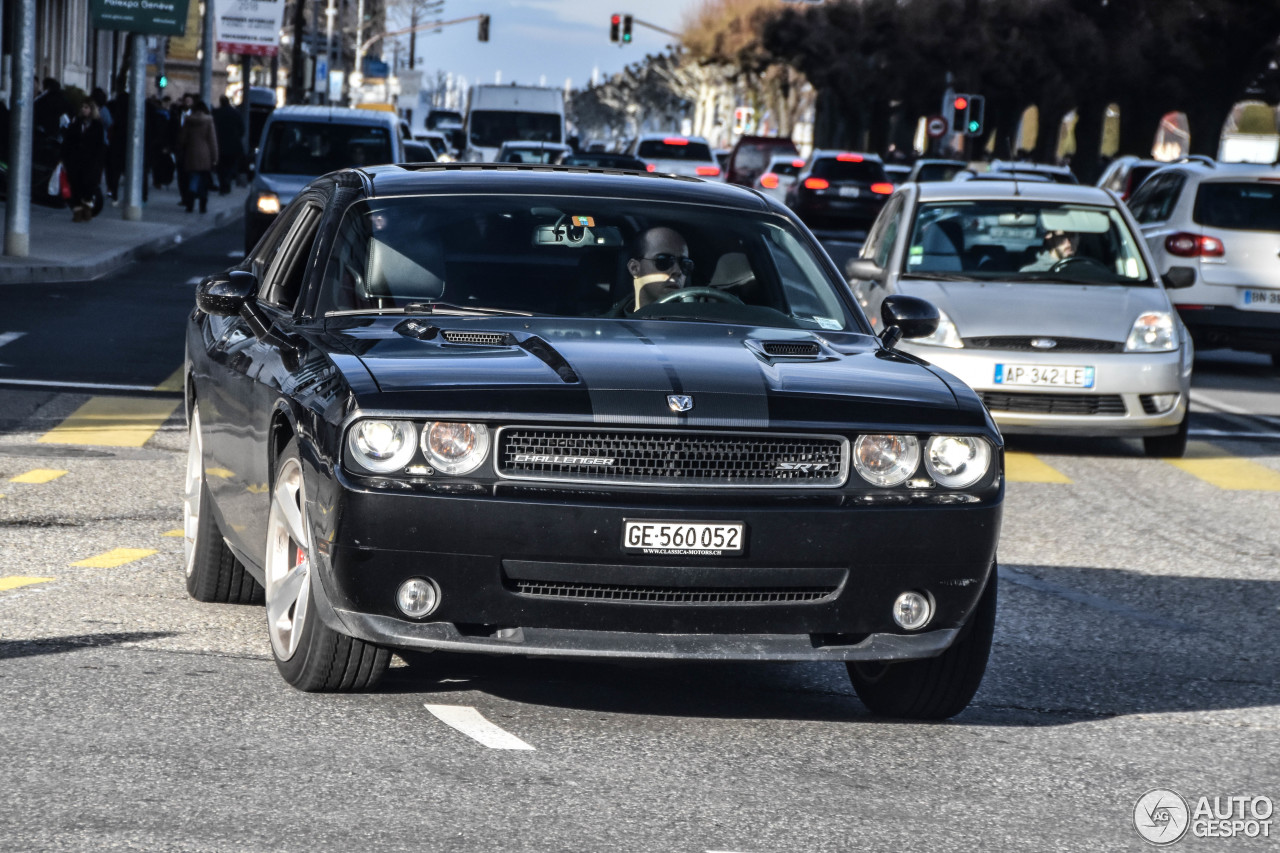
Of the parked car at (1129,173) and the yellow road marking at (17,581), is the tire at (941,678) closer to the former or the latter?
the yellow road marking at (17,581)

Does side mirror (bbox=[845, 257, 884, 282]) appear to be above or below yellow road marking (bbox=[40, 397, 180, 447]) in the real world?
above

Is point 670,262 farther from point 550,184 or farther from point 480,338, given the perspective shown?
point 480,338

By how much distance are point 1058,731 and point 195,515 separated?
2983mm

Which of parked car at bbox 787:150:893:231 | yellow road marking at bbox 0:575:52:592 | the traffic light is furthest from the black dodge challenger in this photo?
the traffic light

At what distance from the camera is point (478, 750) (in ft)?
16.8

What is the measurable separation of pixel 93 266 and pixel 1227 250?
11.3 metres

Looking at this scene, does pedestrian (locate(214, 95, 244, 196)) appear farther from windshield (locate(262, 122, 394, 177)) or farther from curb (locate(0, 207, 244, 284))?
windshield (locate(262, 122, 394, 177))

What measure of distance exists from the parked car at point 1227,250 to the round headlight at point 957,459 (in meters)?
12.6

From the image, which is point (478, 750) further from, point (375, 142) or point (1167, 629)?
point (375, 142)

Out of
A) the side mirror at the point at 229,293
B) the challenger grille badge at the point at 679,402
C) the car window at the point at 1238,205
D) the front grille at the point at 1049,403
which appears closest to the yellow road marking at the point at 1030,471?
the front grille at the point at 1049,403

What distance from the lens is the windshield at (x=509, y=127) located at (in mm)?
48438

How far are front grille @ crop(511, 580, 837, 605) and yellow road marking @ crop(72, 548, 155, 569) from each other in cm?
297

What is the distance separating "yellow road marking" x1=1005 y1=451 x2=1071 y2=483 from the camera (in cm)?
1127

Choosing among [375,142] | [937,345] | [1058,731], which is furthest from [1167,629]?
[375,142]
